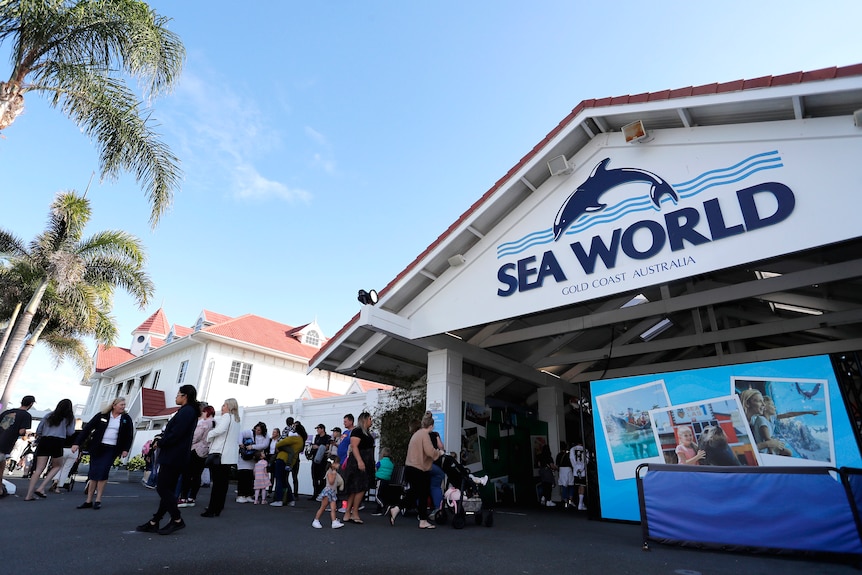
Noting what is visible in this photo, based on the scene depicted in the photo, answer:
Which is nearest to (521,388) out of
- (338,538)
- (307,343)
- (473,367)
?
(473,367)

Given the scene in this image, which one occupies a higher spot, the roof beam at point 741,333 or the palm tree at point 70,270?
the palm tree at point 70,270

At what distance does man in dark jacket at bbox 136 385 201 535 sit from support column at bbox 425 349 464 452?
4852 millimetres

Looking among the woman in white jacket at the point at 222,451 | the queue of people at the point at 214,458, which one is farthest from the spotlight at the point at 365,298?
the woman in white jacket at the point at 222,451

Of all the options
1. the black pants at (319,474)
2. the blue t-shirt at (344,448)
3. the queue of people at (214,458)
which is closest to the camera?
the queue of people at (214,458)

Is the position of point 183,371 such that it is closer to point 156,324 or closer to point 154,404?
point 154,404

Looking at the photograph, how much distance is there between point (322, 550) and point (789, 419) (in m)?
6.69

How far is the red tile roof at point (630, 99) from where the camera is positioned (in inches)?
230

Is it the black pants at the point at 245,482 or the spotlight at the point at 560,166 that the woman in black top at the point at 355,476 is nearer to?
the black pants at the point at 245,482

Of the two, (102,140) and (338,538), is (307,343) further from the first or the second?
(338,538)

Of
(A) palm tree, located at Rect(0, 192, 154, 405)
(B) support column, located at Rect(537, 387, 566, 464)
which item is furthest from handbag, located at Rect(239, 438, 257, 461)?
(A) palm tree, located at Rect(0, 192, 154, 405)

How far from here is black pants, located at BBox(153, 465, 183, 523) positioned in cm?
547

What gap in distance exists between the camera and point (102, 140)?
9.58m

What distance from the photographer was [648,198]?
284 inches

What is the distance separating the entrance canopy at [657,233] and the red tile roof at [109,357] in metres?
32.3
